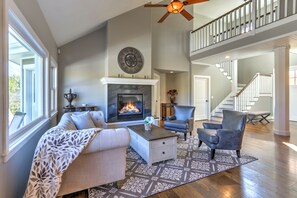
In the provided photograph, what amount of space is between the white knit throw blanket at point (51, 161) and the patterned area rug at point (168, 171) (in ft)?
1.80

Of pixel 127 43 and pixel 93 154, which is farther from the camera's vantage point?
pixel 127 43

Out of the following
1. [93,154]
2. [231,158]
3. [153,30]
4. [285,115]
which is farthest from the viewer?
[153,30]

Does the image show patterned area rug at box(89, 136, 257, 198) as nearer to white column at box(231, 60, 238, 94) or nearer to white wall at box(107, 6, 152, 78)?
white wall at box(107, 6, 152, 78)

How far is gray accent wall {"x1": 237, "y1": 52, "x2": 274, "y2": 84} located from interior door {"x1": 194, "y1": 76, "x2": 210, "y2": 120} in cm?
271

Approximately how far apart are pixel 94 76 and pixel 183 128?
134 inches

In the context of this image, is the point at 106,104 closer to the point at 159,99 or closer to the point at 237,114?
the point at 159,99

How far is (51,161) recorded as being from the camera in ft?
5.46

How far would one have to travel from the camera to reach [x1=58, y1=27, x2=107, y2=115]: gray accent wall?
16.5 feet

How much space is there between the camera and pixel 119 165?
6.77 feet

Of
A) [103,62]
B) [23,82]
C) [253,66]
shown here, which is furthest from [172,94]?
[23,82]

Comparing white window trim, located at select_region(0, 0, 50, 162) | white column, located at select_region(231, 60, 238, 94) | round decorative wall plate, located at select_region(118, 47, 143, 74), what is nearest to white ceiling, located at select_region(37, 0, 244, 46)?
white window trim, located at select_region(0, 0, 50, 162)

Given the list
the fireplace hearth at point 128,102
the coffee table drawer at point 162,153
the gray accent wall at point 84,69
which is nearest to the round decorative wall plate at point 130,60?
the fireplace hearth at point 128,102

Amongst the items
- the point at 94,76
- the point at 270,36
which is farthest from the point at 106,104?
the point at 270,36

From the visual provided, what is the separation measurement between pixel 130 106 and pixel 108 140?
3.58 m
